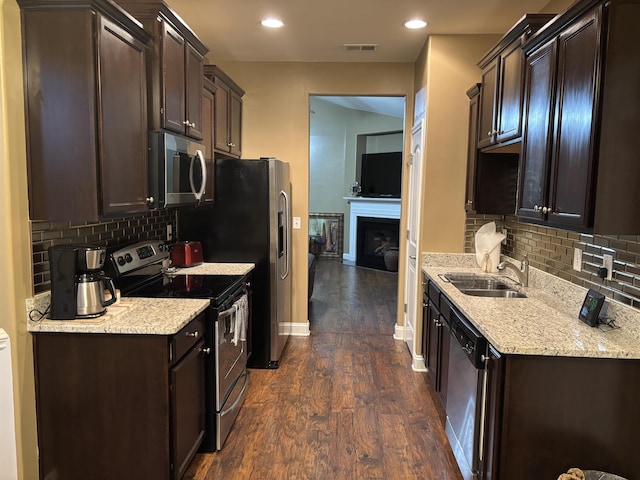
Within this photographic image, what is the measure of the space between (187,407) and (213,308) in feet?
1.72

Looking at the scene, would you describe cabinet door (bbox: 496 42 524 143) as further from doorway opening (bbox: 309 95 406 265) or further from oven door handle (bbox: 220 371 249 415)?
doorway opening (bbox: 309 95 406 265)

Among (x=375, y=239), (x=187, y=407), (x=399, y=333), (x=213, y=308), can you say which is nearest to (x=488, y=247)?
(x=399, y=333)

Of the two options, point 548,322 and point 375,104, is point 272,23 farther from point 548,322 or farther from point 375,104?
point 375,104

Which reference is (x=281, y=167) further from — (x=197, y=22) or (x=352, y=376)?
(x=352, y=376)

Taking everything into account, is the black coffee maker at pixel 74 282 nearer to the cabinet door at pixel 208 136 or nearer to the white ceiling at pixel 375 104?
the cabinet door at pixel 208 136

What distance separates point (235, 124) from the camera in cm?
419

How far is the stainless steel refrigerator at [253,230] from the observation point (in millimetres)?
3670

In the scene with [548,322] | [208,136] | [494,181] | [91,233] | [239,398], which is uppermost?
[208,136]

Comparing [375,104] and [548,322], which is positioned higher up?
[375,104]

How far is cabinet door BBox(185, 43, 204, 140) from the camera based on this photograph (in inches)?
110

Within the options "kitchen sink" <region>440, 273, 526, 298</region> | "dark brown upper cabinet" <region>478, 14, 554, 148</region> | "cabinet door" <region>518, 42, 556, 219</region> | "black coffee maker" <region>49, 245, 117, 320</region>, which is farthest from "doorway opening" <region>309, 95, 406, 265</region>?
"black coffee maker" <region>49, 245, 117, 320</region>

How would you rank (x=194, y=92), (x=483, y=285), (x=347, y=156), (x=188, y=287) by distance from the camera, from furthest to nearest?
(x=347, y=156), (x=483, y=285), (x=194, y=92), (x=188, y=287)

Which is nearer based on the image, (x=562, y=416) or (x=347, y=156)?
(x=562, y=416)

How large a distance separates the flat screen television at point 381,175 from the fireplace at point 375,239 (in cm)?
55
